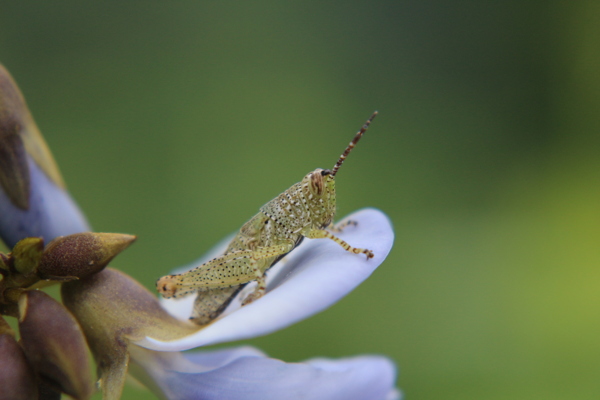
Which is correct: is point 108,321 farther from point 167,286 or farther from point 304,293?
point 304,293

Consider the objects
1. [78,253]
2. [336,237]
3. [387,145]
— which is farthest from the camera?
[387,145]

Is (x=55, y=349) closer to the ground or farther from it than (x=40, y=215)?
closer to the ground

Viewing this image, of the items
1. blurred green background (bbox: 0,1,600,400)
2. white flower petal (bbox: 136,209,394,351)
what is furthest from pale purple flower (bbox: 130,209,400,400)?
blurred green background (bbox: 0,1,600,400)

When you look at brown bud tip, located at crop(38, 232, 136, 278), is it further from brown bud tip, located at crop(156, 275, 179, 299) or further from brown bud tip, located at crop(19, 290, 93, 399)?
brown bud tip, located at crop(156, 275, 179, 299)

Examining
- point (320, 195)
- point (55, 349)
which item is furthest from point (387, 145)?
point (55, 349)

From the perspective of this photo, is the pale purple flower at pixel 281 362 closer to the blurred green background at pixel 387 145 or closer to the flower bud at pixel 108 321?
the flower bud at pixel 108 321
